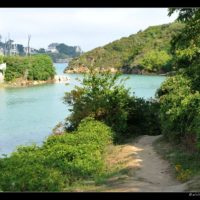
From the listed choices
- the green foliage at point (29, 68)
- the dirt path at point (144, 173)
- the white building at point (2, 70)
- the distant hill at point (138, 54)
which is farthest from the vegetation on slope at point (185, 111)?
the distant hill at point (138, 54)

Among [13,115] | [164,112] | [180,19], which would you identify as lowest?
[13,115]

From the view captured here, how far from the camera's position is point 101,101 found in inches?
745

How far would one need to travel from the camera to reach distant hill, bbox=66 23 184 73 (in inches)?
4084

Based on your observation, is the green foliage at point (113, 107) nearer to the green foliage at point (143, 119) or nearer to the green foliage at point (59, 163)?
the green foliage at point (143, 119)

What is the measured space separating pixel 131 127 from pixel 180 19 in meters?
8.69

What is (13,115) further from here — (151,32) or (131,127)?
→ (151,32)

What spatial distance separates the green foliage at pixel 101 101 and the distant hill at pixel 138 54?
245 feet

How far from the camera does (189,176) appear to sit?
31.7ft

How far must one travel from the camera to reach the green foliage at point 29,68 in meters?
78.8

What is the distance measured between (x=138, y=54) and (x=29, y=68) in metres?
39.5

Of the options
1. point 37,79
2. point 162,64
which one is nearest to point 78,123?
point 37,79

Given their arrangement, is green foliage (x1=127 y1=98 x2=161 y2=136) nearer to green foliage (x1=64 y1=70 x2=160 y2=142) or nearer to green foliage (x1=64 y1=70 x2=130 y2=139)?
green foliage (x1=64 y1=70 x2=160 y2=142)

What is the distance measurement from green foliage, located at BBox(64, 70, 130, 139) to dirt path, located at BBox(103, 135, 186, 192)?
189 centimetres

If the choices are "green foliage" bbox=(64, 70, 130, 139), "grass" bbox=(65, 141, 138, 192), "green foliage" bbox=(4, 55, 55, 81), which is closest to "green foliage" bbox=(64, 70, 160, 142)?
"green foliage" bbox=(64, 70, 130, 139)
